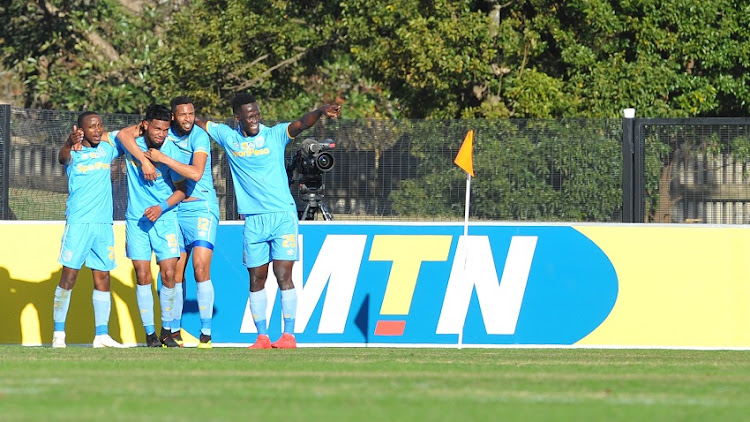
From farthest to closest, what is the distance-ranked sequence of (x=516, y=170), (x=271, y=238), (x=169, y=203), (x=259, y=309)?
1. (x=516, y=170)
2. (x=259, y=309)
3. (x=271, y=238)
4. (x=169, y=203)

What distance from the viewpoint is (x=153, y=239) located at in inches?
452

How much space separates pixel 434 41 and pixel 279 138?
37.5ft

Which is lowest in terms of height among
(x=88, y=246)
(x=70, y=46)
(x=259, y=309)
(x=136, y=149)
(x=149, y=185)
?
(x=259, y=309)

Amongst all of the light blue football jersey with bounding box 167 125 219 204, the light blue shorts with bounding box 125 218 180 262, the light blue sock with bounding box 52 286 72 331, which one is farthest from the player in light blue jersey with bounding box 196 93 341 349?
the light blue sock with bounding box 52 286 72 331

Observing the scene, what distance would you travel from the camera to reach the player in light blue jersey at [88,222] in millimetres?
11367

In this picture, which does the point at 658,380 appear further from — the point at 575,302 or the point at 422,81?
the point at 422,81

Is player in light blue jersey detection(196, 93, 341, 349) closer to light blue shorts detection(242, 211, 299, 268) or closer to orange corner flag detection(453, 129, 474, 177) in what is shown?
light blue shorts detection(242, 211, 299, 268)

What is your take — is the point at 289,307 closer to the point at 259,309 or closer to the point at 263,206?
the point at 259,309

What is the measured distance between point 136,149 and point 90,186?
529 millimetres

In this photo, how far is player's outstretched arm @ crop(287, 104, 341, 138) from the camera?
433 inches

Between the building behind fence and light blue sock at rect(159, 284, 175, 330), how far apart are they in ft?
6.87

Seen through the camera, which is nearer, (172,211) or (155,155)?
(155,155)

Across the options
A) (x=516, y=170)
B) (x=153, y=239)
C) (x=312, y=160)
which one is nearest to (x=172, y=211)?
(x=153, y=239)

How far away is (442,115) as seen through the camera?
948 inches
